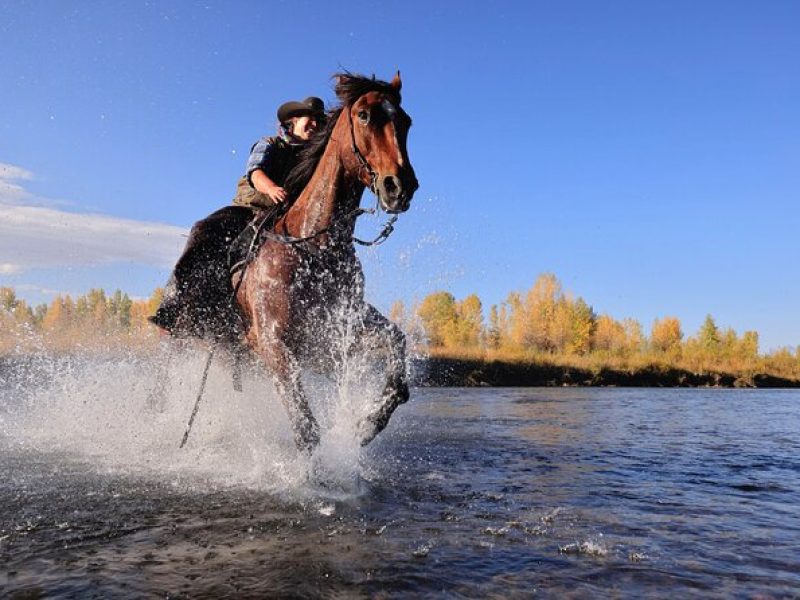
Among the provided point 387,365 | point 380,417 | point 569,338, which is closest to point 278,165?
point 387,365

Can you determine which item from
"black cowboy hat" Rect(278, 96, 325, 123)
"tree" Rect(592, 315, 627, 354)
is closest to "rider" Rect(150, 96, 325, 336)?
"black cowboy hat" Rect(278, 96, 325, 123)

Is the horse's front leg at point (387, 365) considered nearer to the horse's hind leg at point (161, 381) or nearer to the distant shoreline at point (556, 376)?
the horse's hind leg at point (161, 381)

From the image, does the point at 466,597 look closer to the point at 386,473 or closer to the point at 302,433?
the point at 302,433

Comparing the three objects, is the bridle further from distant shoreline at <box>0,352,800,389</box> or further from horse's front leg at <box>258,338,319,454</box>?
distant shoreline at <box>0,352,800,389</box>

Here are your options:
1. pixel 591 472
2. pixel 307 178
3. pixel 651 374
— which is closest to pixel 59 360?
pixel 307 178

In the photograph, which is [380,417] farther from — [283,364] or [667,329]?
[667,329]

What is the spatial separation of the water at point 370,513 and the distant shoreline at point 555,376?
33.2 metres

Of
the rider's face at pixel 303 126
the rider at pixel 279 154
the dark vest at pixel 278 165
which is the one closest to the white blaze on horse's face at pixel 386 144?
the rider at pixel 279 154

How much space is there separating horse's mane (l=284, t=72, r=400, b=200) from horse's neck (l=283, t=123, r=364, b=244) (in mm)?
277

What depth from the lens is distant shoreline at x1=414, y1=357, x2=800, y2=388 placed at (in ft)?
157

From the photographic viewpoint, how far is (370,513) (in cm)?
487

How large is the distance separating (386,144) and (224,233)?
305 centimetres

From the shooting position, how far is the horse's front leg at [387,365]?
634cm

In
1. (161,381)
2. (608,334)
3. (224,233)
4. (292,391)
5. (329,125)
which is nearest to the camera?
(292,391)
